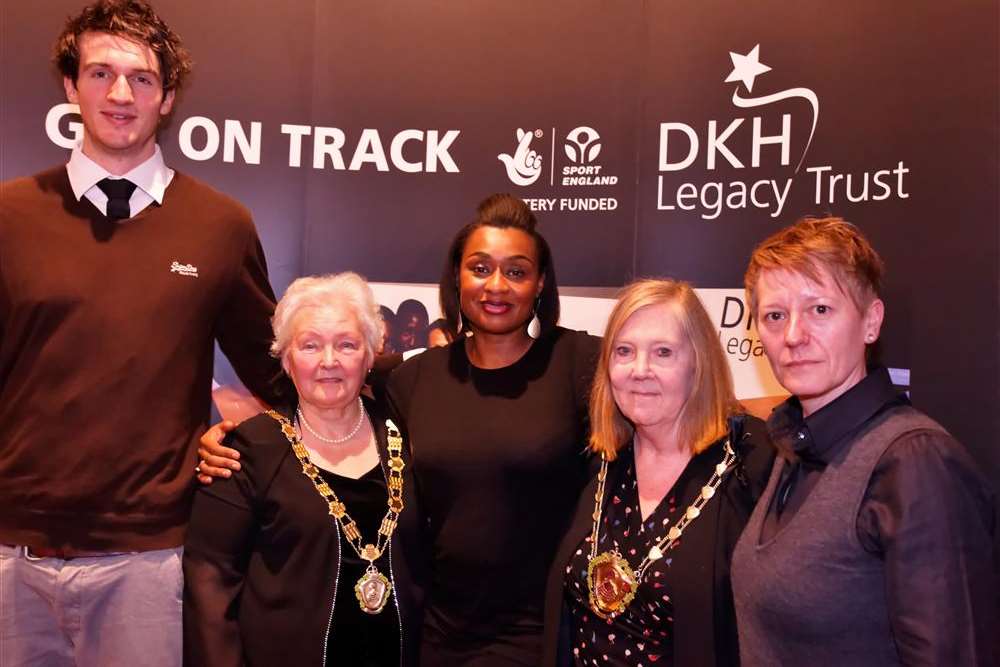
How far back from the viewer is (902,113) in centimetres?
387

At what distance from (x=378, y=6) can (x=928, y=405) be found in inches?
125

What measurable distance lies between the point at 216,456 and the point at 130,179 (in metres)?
0.88

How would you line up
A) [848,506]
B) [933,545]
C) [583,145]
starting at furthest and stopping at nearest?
[583,145]
[848,506]
[933,545]

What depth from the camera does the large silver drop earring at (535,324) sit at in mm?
3146

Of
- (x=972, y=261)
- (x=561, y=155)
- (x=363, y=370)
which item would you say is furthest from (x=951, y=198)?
(x=363, y=370)

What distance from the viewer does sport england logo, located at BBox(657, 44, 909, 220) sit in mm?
4066

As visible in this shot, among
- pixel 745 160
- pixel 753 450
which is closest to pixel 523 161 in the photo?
pixel 745 160

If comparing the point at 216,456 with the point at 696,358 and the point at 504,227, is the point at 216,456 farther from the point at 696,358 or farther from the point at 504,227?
the point at 696,358

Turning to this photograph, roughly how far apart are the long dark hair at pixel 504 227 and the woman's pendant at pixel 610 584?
0.95 metres

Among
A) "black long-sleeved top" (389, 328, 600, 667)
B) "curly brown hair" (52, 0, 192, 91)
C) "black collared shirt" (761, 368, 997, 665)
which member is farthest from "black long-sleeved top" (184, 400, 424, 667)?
"black collared shirt" (761, 368, 997, 665)

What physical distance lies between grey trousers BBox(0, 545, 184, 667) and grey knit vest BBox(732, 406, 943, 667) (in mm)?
1721

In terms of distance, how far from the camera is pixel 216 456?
103 inches

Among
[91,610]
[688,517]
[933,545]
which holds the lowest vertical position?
[91,610]

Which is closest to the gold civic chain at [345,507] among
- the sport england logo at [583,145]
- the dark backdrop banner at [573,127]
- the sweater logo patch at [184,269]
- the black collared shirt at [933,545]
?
the sweater logo patch at [184,269]
